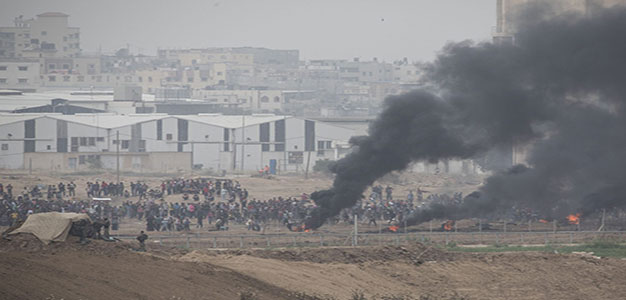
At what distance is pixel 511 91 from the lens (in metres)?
58.0

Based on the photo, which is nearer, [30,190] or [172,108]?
[30,190]

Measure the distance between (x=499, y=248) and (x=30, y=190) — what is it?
137 ft

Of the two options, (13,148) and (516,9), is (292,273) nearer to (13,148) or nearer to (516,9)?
(516,9)

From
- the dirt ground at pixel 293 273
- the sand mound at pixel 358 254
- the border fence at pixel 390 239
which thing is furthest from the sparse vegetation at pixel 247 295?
the border fence at pixel 390 239

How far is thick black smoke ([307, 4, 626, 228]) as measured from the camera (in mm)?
54969

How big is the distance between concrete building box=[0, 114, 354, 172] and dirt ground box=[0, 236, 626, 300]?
6304 centimetres

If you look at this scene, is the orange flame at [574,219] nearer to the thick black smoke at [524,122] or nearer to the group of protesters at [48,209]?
the thick black smoke at [524,122]

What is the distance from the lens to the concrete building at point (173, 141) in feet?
322

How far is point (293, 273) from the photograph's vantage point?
1271 inches

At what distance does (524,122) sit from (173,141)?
56803 millimetres

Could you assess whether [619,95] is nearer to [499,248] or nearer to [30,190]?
[499,248]

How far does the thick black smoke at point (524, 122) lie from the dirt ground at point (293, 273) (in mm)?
15435

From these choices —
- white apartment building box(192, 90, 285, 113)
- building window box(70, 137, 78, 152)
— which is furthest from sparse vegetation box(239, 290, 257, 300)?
white apartment building box(192, 90, 285, 113)

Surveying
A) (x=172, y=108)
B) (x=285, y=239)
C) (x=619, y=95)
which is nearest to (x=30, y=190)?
(x=285, y=239)
